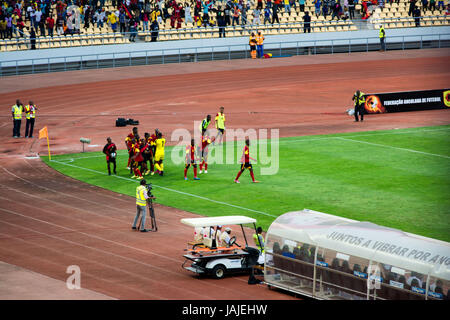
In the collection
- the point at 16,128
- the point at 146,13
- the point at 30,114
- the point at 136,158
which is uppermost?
A: the point at 146,13

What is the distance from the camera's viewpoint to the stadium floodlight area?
46.7 feet

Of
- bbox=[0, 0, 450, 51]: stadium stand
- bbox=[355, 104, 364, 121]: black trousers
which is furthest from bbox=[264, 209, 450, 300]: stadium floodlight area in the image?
bbox=[0, 0, 450, 51]: stadium stand

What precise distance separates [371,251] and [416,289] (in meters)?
1.26

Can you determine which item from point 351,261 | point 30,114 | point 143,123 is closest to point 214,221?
point 351,261

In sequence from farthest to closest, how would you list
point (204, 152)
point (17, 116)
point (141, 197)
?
1. point (17, 116)
2. point (204, 152)
3. point (141, 197)

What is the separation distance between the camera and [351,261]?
51.0 feet

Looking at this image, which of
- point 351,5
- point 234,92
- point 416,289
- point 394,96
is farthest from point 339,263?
point 351,5

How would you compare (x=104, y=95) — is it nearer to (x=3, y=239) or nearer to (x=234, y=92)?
(x=234, y=92)

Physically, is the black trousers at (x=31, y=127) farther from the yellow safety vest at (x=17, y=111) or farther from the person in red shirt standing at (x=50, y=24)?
the person in red shirt standing at (x=50, y=24)

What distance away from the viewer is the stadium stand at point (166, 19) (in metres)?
54.8

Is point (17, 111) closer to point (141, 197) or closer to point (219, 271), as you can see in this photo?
point (141, 197)

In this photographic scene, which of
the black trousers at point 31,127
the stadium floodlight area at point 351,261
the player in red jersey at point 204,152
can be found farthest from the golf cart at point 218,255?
the black trousers at point 31,127

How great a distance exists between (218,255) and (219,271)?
0.38 meters

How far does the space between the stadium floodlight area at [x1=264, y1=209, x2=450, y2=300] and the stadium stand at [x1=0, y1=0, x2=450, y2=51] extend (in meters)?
39.8
